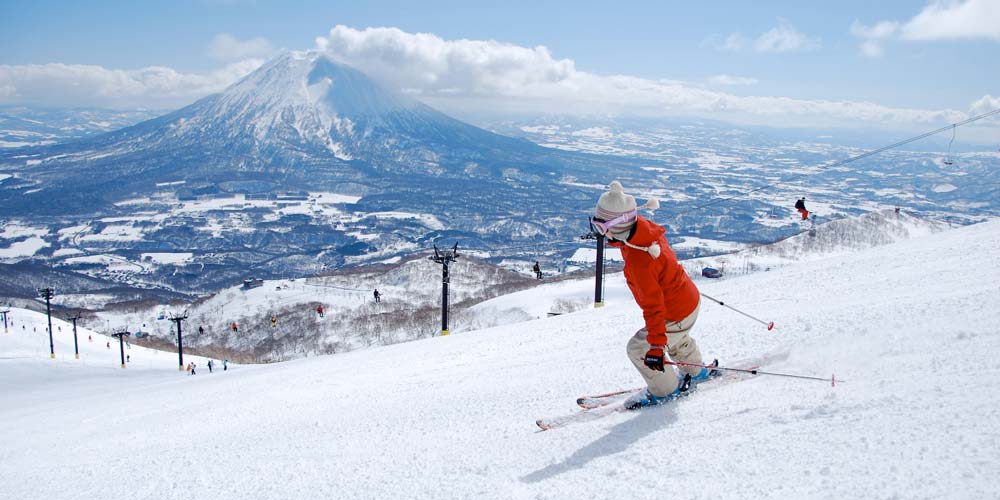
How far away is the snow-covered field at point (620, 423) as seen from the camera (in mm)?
3275

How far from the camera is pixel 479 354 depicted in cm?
1008

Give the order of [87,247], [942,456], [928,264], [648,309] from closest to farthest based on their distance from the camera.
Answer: [942,456] < [648,309] < [928,264] < [87,247]

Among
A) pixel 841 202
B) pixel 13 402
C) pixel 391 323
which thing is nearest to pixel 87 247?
pixel 391 323

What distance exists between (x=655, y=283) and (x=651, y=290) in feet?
0.25

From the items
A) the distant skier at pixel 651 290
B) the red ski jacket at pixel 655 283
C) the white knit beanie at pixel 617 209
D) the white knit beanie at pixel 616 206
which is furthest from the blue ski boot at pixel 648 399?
the white knit beanie at pixel 616 206

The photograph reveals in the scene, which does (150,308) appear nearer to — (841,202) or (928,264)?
(928,264)

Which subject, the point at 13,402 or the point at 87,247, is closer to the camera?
the point at 13,402

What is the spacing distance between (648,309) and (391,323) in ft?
185

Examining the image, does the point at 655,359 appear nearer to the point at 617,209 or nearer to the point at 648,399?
the point at 648,399

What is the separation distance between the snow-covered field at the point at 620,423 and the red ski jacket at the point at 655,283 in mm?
719

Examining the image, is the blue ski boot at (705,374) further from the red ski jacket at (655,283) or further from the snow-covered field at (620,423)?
the red ski jacket at (655,283)

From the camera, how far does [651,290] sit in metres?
4.79

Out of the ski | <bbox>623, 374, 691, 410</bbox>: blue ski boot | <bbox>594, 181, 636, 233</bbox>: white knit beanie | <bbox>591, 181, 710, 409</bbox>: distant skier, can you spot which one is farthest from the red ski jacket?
the ski

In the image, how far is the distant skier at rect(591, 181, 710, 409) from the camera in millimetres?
4770
